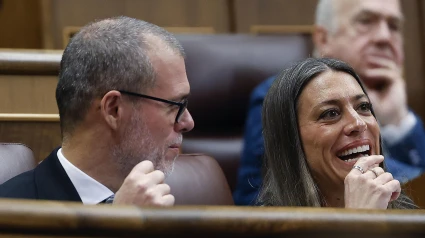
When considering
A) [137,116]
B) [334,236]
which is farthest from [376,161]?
[334,236]

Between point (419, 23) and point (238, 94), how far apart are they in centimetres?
48

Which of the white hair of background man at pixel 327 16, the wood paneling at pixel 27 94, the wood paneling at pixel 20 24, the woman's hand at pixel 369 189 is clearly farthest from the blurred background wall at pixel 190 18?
the woman's hand at pixel 369 189

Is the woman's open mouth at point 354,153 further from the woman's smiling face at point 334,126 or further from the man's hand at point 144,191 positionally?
the man's hand at point 144,191

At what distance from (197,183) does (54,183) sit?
0.71 feet

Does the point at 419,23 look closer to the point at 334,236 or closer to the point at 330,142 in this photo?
the point at 330,142

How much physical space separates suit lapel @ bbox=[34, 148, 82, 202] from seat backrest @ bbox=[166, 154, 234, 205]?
18 centimetres

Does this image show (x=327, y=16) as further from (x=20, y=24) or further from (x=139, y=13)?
(x=20, y=24)

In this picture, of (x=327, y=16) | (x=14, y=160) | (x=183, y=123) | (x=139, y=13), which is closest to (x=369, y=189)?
(x=183, y=123)

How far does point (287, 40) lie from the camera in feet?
3.72

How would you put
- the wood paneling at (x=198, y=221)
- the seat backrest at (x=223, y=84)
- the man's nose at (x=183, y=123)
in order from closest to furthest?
the wood paneling at (x=198, y=221)
the man's nose at (x=183, y=123)
the seat backrest at (x=223, y=84)

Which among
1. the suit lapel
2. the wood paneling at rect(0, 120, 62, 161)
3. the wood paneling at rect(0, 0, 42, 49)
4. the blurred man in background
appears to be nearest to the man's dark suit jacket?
the suit lapel

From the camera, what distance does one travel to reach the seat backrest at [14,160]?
719 millimetres

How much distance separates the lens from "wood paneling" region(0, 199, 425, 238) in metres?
0.36

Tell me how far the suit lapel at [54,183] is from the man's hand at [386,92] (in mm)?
576
